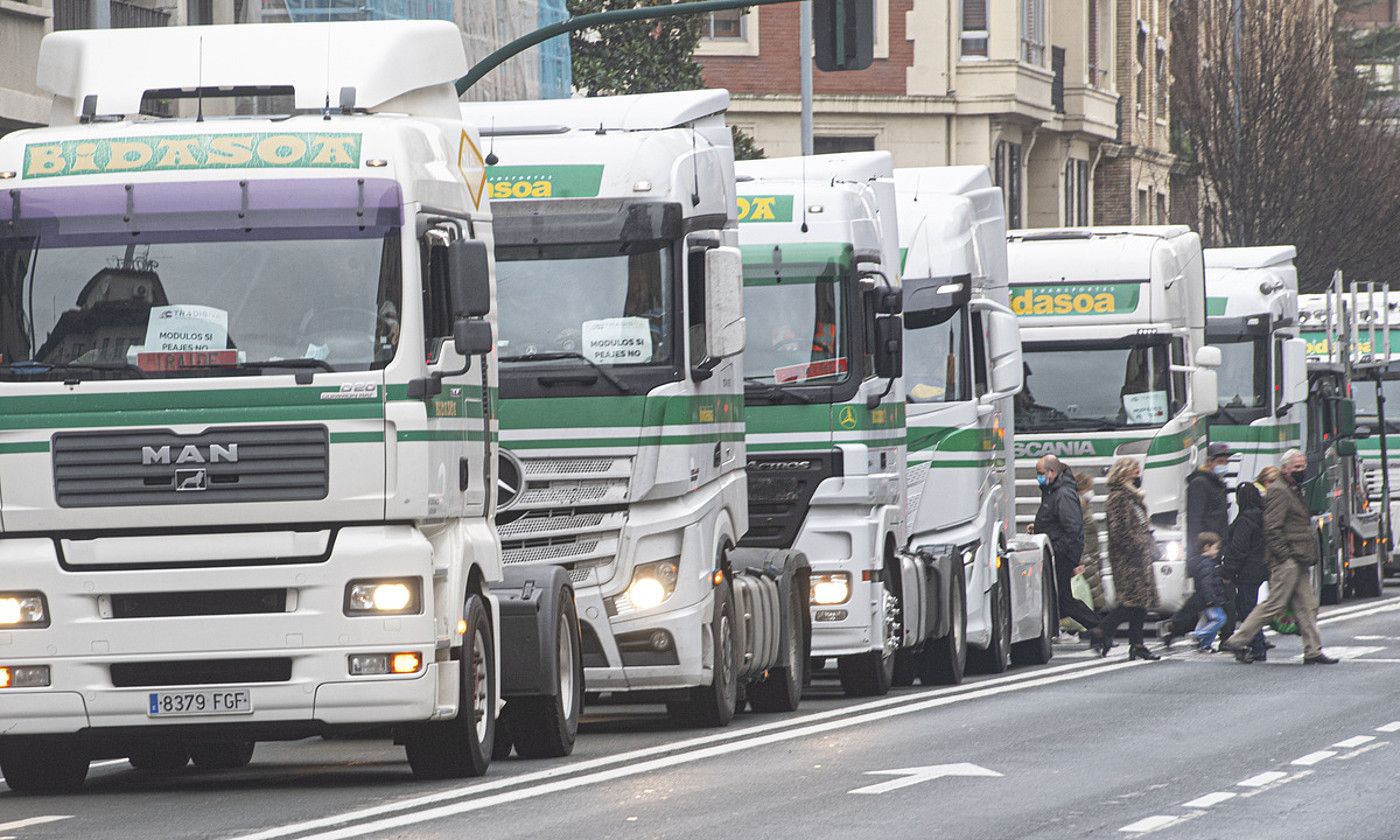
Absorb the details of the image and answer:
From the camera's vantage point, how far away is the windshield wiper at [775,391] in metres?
18.3

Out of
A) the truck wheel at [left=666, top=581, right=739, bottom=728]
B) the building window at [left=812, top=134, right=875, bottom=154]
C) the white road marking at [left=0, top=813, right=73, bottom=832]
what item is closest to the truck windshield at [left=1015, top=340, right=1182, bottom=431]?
the truck wheel at [left=666, top=581, right=739, bottom=728]

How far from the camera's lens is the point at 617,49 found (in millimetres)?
37156

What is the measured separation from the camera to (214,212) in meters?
12.4

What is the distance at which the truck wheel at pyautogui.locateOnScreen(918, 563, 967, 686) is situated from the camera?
20953 millimetres

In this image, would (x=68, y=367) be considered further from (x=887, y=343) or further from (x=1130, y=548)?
(x=1130, y=548)

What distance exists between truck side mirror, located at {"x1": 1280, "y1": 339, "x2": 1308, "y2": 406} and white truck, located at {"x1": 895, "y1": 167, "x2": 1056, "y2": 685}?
884cm

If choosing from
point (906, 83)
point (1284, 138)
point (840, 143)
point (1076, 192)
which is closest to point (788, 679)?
point (840, 143)

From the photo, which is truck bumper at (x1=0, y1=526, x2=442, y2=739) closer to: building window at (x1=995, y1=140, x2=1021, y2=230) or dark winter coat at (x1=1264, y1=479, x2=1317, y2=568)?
dark winter coat at (x1=1264, y1=479, x2=1317, y2=568)

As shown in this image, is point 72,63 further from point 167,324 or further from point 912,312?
point 912,312

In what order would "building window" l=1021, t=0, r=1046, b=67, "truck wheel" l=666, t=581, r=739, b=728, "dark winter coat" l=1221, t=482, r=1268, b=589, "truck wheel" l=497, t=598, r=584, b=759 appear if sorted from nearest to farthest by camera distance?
"truck wheel" l=497, t=598, r=584, b=759 < "truck wheel" l=666, t=581, r=739, b=728 < "dark winter coat" l=1221, t=482, r=1268, b=589 < "building window" l=1021, t=0, r=1046, b=67

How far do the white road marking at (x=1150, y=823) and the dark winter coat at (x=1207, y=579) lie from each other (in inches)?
516

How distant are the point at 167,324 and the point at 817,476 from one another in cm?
688

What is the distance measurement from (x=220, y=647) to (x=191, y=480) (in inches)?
28.7

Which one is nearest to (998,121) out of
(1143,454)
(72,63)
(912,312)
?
(1143,454)
